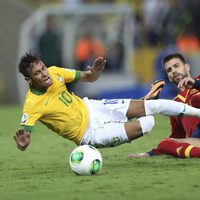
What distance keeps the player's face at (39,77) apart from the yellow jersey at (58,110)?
2.6 inches

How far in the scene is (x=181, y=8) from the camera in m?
19.3

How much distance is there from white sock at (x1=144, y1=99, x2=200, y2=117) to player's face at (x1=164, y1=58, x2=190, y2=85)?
99 centimetres

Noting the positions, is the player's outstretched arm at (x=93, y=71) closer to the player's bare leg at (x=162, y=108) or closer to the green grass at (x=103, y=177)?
the player's bare leg at (x=162, y=108)

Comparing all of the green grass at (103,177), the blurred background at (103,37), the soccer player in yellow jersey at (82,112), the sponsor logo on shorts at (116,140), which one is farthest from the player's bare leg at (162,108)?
the blurred background at (103,37)

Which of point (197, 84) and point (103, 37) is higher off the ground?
point (103, 37)

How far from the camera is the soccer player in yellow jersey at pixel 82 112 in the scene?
27.0 ft

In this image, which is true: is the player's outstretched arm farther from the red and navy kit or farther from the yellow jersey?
the red and navy kit

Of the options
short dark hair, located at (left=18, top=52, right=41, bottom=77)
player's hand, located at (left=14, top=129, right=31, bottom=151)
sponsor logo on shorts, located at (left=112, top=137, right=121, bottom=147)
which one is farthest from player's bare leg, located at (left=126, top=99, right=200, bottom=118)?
player's hand, located at (left=14, top=129, right=31, bottom=151)

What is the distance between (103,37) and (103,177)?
1466cm

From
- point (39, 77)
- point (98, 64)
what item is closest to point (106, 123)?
point (98, 64)

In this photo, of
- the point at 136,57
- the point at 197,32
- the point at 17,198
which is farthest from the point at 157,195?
the point at 136,57

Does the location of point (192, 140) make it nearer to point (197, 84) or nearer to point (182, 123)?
point (182, 123)

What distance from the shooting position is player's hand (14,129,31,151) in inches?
303

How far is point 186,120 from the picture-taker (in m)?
9.02
